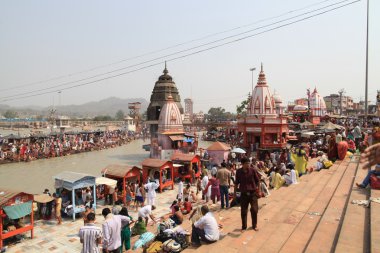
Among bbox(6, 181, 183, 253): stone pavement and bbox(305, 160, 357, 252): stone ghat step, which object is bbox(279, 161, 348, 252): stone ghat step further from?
bbox(6, 181, 183, 253): stone pavement

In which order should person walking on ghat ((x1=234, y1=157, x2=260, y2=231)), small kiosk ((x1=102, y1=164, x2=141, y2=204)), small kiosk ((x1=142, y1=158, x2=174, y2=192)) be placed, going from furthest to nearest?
small kiosk ((x1=142, y1=158, x2=174, y2=192)) → small kiosk ((x1=102, y1=164, x2=141, y2=204)) → person walking on ghat ((x1=234, y1=157, x2=260, y2=231))

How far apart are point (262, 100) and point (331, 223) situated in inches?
788

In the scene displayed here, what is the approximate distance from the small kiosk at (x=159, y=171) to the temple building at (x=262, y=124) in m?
9.95

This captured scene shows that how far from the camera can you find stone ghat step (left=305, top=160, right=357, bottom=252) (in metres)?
4.59

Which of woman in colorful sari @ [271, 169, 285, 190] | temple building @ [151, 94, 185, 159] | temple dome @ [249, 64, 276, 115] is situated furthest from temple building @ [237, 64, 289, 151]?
woman in colorful sari @ [271, 169, 285, 190]

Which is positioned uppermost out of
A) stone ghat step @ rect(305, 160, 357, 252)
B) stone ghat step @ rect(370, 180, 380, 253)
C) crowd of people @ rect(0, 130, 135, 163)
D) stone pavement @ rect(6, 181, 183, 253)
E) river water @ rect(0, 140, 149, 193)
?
stone ghat step @ rect(370, 180, 380, 253)

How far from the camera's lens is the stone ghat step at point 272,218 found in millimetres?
5074

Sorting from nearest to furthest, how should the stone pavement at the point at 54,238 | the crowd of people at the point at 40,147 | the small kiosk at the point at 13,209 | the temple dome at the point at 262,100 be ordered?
the small kiosk at the point at 13,209, the stone pavement at the point at 54,238, the temple dome at the point at 262,100, the crowd of people at the point at 40,147

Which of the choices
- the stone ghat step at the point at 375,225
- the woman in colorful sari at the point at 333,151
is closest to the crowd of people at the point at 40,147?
the woman in colorful sari at the point at 333,151

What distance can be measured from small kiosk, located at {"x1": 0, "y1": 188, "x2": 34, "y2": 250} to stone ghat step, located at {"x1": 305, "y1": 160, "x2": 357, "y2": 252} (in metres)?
8.05

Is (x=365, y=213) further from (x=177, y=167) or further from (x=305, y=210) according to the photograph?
(x=177, y=167)

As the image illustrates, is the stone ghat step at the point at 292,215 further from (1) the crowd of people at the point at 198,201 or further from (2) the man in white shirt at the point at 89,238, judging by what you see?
(2) the man in white shirt at the point at 89,238

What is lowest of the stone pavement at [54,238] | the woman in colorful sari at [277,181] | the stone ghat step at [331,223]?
the stone pavement at [54,238]

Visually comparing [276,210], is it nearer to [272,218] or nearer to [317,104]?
[272,218]
